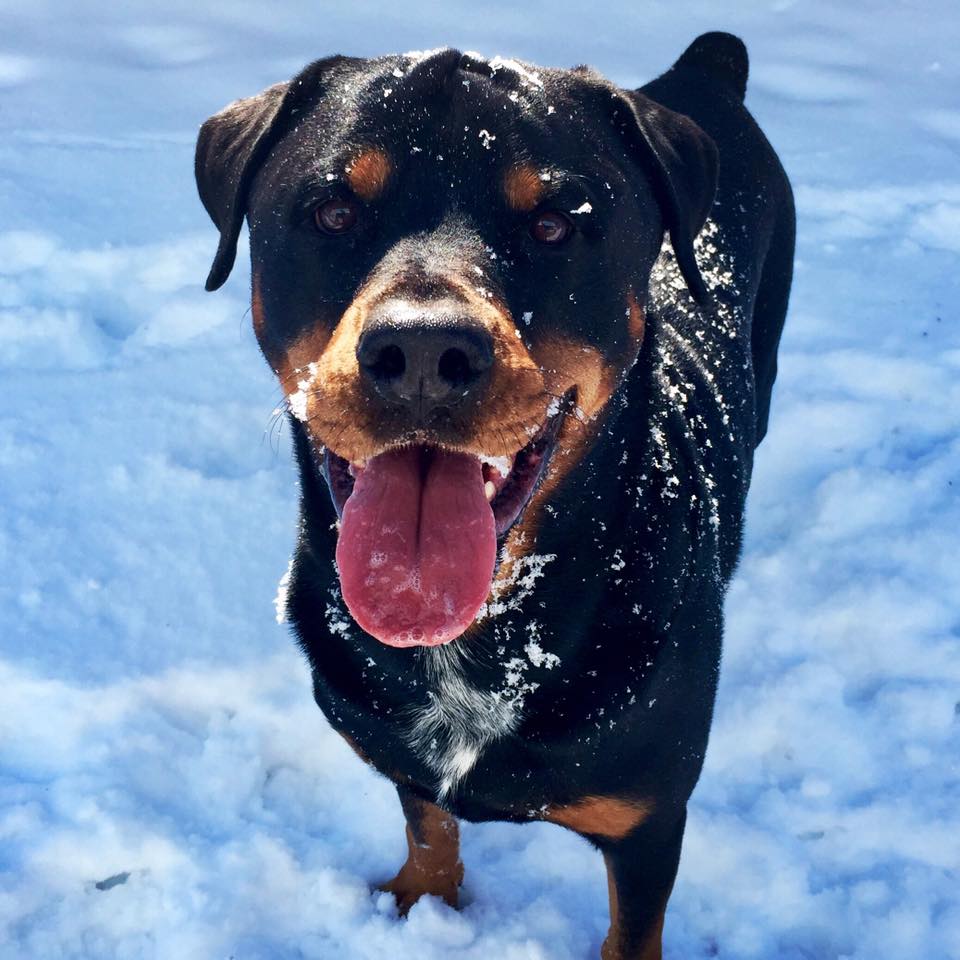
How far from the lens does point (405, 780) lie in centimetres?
210

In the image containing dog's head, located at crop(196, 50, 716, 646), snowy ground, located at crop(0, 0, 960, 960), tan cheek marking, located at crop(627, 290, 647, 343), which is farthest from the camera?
snowy ground, located at crop(0, 0, 960, 960)

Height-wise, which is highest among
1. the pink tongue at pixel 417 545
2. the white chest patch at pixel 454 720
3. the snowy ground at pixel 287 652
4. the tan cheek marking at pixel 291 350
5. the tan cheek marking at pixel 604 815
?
the tan cheek marking at pixel 291 350

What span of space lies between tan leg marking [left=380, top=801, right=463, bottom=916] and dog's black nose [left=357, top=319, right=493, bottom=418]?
1.23m

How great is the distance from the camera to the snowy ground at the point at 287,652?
2375mm

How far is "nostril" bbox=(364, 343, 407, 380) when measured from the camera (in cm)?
148

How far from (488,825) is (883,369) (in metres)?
2.74

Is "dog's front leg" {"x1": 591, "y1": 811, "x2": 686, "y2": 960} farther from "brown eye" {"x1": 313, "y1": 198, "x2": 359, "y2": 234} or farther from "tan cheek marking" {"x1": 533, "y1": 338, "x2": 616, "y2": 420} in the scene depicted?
Result: "brown eye" {"x1": 313, "y1": 198, "x2": 359, "y2": 234}

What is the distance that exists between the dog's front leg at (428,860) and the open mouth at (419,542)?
0.80m

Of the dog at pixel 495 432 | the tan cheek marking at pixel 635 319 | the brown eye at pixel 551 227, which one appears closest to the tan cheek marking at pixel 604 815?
the dog at pixel 495 432

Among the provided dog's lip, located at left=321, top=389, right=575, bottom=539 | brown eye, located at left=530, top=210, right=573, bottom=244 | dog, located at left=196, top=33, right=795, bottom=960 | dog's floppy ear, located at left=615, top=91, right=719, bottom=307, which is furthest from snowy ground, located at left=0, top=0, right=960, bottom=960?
brown eye, located at left=530, top=210, right=573, bottom=244

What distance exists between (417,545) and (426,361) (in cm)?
37

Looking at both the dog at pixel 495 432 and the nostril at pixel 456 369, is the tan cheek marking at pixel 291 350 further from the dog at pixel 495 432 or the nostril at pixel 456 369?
the nostril at pixel 456 369

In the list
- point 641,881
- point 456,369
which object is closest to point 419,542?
point 456,369

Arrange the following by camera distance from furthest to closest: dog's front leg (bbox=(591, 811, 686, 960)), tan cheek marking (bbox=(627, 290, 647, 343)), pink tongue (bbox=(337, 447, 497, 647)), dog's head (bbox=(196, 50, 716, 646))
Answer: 1. dog's front leg (bbox=(591, 811, 686, 960))
2. tan cheek marking (bbox=(627, 290, 647, 343))
3. pink tongue (bbox=(337, 447, 497, 647))
4. dog's head (bbox=(196, 50, 716, 646))
